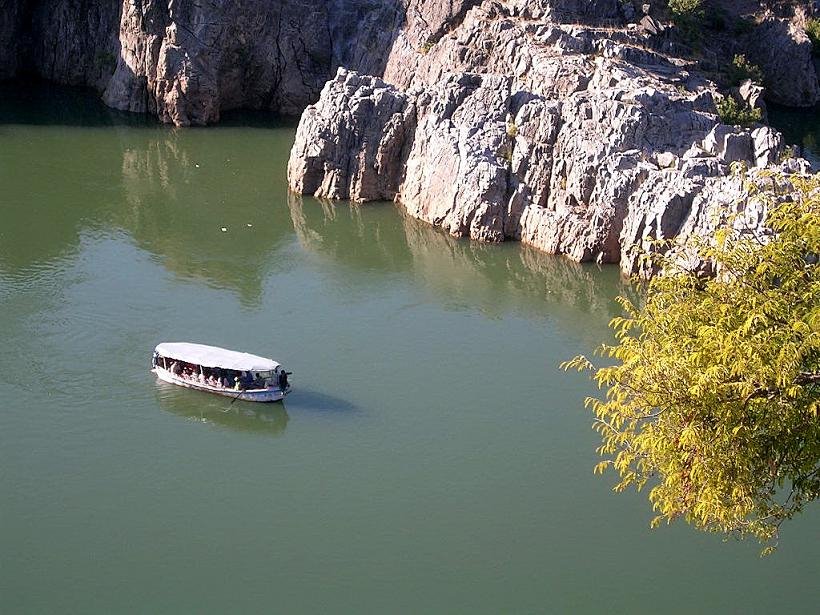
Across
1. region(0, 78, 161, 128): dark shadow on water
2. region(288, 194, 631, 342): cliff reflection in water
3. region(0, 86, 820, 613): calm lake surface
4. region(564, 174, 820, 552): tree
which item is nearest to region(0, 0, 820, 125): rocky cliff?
region(0, 78, 161, 128): dark shadow on water

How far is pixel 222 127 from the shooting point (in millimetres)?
68875

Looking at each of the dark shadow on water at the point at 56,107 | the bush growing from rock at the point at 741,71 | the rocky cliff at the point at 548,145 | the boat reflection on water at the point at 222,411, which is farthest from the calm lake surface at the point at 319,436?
the bush growing from rock at the point at 741,71

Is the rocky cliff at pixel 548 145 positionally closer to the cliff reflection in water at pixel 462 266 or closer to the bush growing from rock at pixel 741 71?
the cliff reflection in water at pixel 462 266

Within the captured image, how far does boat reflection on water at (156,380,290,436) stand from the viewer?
36.6 meters

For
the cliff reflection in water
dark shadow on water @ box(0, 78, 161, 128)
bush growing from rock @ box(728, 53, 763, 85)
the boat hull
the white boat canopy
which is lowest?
the boat hull

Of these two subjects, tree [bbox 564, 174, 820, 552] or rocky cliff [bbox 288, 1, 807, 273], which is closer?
tree [bbox 564, 174, 820, 552]

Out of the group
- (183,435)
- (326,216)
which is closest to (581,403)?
(183,435)

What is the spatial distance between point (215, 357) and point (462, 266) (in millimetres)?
15391

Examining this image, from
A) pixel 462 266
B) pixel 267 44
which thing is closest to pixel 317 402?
pixel 462 266

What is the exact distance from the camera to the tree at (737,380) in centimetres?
2022

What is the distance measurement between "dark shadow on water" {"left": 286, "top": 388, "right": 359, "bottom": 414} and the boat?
16.4 inches

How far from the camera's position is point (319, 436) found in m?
35.7

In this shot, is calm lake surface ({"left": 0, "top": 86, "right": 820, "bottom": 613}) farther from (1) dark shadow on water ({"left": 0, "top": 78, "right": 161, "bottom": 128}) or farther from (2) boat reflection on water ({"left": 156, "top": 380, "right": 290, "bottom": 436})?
(1) dark shadow on water ({"left": 0, "top": 78, "right": 161, "bottom": 128})

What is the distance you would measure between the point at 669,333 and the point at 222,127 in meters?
51.0
